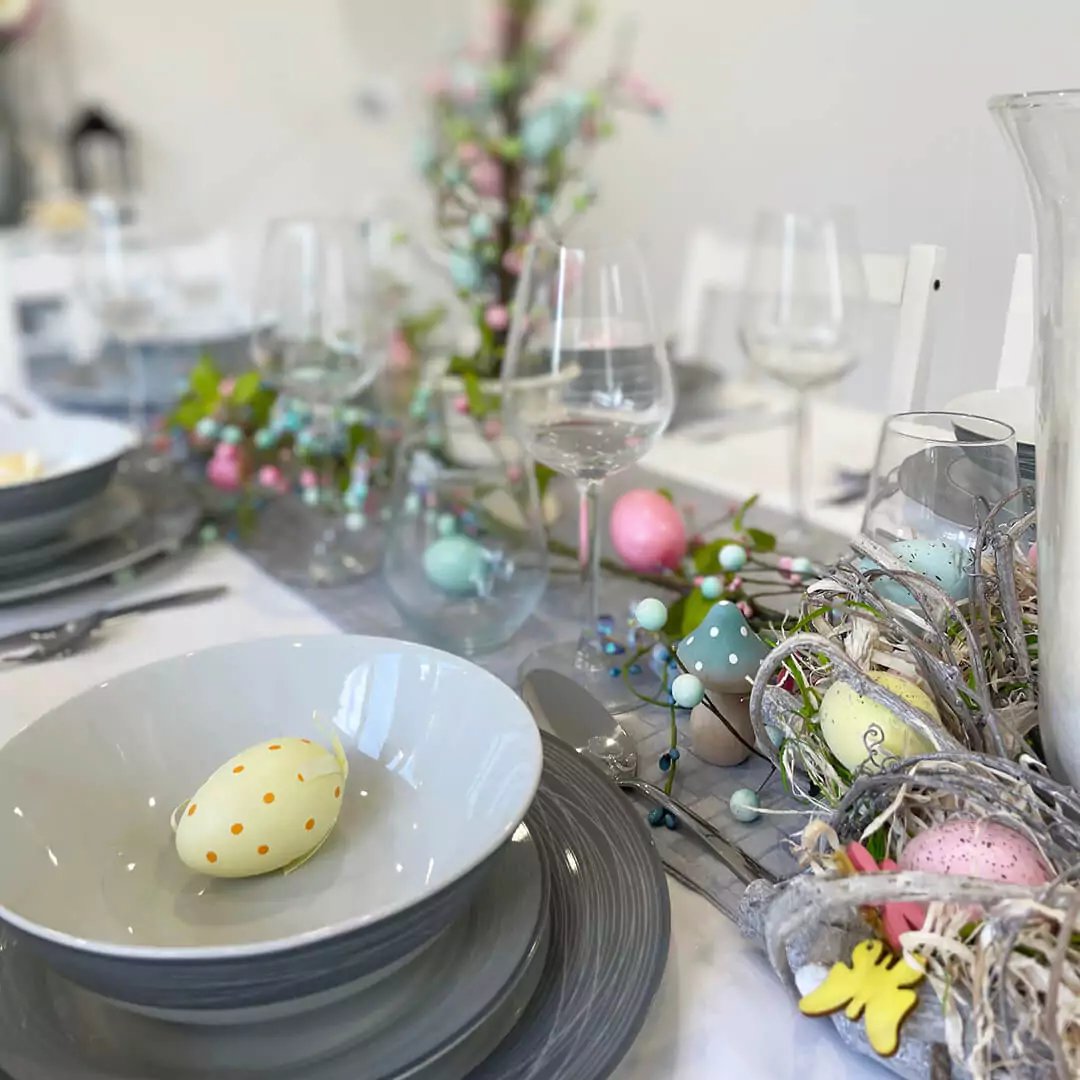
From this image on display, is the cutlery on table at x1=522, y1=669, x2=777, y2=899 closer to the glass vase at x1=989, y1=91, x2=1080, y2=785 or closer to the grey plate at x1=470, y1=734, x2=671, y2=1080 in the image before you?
the grey plate at x1=470, y1=734, x2=671, y2=1080

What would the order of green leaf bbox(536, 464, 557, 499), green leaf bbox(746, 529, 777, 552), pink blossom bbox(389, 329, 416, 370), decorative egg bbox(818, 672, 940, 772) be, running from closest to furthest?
decorative egg bbox(818, 672, 940, 772) → green leaf bbox(746, 529, 777, 552) → green leaf bbox(536, 464, 557, 499) → pink blossom bbox(389, 329, 416, 370)

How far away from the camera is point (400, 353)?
1256 millimetres

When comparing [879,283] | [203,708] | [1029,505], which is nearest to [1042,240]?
[1029,505]

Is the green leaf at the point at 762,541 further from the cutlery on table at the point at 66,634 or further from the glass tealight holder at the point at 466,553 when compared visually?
the cutlery on table at the point at 66,634

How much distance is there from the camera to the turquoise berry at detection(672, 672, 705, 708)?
1.76ft

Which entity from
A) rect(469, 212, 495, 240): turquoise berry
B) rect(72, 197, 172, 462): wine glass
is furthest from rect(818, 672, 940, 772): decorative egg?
rect(72, 197, 172, 462): wine glass

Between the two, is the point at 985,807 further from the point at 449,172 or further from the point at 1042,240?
the point at 449,172

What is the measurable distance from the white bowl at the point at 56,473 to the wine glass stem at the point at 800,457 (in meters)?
0.58

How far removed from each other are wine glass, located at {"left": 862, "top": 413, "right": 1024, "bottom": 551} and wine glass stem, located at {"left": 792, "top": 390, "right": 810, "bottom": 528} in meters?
0.39

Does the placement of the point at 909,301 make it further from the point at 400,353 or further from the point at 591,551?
the point at 400,353

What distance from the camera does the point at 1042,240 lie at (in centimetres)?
38

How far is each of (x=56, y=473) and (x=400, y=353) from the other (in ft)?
1.71

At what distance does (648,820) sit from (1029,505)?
241 millimetres

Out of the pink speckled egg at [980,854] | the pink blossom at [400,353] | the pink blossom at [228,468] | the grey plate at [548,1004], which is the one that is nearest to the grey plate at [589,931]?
the grey plate at [548,1004]
